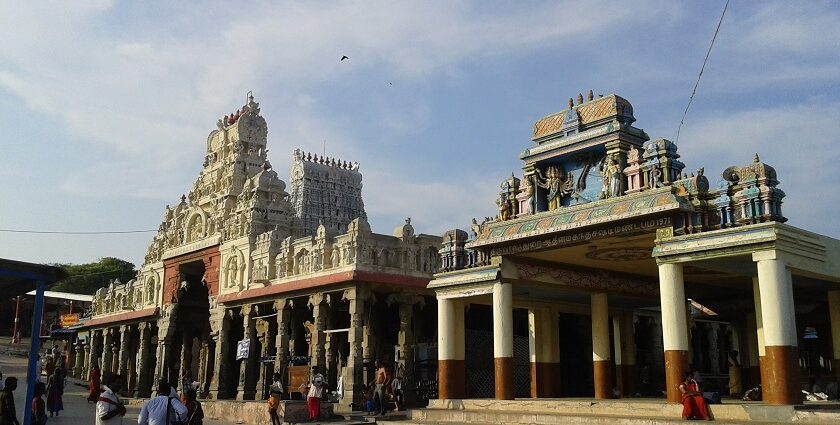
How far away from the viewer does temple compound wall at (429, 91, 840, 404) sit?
517 inches

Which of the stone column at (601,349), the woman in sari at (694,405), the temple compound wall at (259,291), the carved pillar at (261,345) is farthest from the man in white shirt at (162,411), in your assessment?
the carved pillar at (261,345)

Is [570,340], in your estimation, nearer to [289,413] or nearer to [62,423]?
[289,413]

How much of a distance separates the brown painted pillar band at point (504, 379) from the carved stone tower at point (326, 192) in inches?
1645

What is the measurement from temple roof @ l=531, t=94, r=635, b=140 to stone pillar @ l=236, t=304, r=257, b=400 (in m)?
16.0

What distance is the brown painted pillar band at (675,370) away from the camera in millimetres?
13523

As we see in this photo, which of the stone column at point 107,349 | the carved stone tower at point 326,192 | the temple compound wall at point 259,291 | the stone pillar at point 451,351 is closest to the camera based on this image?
the stone pillar at point 451,351

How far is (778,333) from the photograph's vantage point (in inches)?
490

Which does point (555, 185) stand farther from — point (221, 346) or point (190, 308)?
point (190, 308)

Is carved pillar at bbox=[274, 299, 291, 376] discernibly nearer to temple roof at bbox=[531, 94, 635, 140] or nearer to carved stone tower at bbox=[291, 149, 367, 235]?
temple roof at bbox=[531, 94, 635, 140]

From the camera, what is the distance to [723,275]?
18.5m

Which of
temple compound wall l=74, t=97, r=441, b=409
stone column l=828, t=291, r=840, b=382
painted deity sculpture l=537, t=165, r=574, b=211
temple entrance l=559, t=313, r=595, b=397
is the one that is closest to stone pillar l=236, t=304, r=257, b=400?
temple compound wall l=74, t=97, r=441, b=409

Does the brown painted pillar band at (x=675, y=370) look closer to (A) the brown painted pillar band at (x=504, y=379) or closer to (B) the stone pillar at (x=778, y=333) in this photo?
(B) the stone pillar at (x=778, y=333)

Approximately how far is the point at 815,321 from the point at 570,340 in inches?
304

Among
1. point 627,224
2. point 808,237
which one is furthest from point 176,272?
point 808,237
